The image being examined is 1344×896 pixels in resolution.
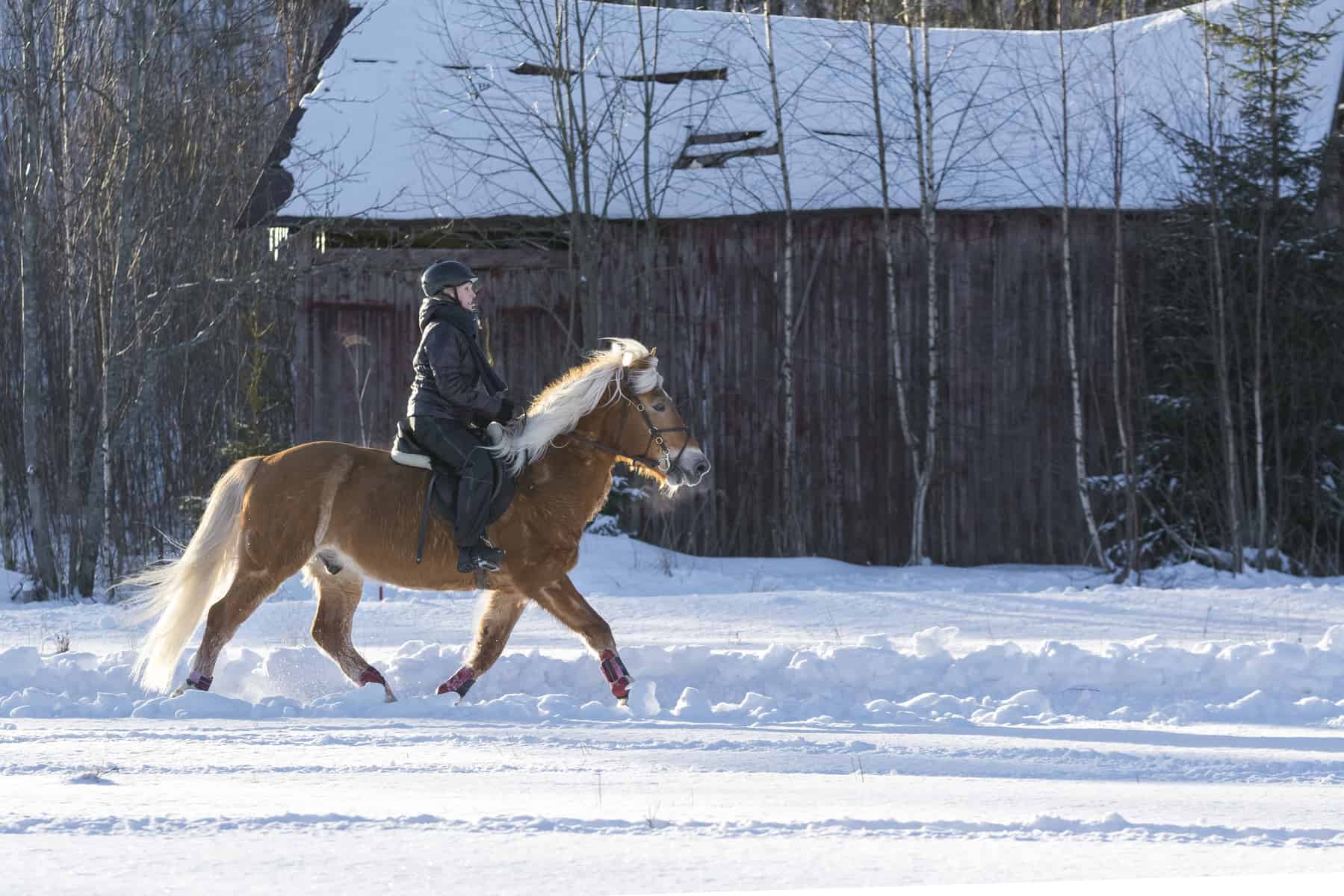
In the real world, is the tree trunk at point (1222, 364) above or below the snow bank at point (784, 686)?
above

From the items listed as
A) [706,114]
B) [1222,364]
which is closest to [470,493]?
[1222,364]

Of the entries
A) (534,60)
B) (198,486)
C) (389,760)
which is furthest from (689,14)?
(389,760)

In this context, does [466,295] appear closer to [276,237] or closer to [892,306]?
[892,306]

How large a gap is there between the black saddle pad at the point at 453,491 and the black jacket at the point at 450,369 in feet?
0.89

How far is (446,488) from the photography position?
26.6 feet

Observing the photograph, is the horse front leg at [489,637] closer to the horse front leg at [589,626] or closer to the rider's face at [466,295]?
the horse front leg at [589,626]

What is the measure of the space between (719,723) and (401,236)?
12429 millimetres

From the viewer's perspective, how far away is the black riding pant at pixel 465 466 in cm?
802

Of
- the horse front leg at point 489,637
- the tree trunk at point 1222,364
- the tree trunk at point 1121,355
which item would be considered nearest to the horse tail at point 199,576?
the horse front leg at point 489,637

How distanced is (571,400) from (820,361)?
1055 cm

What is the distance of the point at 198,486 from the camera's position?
19375mm

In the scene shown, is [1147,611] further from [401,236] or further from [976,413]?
[401,236]

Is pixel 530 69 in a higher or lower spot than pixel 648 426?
higher

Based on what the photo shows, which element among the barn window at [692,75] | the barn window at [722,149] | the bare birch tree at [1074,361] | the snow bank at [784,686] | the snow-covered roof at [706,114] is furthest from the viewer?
the barn window at [692,75]
